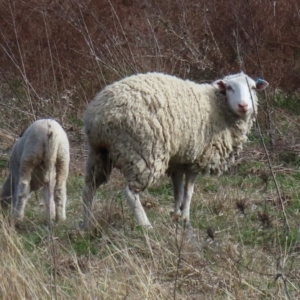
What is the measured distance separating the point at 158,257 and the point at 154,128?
1742 millimetres

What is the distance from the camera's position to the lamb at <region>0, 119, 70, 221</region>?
7512mm

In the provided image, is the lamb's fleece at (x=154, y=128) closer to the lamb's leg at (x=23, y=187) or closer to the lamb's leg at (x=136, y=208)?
the lamb's leg at (x=136, y=208)

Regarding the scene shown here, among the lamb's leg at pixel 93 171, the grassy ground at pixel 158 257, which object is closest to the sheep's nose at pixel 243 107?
the grassy ground at pixel 158 257

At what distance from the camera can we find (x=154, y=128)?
7160 mm

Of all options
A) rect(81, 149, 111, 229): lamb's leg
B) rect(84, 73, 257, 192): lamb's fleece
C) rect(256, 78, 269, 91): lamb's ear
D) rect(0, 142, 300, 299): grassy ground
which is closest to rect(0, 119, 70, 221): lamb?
rect(0, 142, 300, 299): grassy ground

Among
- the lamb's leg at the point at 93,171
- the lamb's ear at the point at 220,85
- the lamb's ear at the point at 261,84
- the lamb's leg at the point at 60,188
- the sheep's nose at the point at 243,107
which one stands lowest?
the lamb's leg at the point at 60,188

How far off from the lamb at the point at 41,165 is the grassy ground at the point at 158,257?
0.57 ft

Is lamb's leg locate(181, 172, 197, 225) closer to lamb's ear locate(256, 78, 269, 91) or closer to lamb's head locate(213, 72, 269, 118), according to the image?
lamb's head locate(213, 72, 269, 118)

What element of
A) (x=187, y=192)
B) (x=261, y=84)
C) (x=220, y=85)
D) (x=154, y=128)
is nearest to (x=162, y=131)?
(x=154, y=128)

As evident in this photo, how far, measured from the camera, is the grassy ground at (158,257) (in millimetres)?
4992

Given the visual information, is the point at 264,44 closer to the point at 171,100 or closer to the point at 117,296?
the point at 171,100

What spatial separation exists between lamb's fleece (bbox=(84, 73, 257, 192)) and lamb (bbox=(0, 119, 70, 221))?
1.31ft

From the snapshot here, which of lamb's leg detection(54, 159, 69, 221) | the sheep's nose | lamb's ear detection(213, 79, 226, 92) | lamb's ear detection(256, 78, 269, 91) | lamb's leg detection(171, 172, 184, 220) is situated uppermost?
lamb's ear detection(213, 79, 226, 92)

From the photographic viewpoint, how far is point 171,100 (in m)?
7.36
